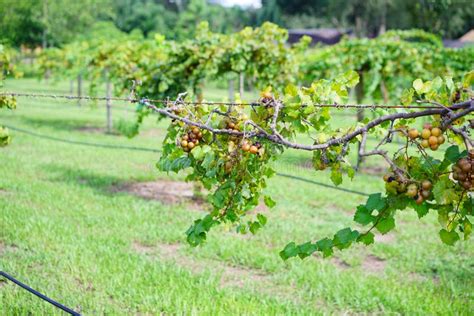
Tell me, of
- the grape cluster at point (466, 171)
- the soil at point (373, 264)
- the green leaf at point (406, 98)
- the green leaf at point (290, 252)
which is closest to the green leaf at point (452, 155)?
the grape cluster at point (466, 171)

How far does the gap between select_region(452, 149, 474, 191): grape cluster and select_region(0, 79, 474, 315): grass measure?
33.4 inches

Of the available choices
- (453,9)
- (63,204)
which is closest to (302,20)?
(453,9)

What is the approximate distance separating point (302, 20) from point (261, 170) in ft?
Result: 198

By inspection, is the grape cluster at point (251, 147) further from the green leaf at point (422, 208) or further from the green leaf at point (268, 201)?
the green leaf at point (268, 201)

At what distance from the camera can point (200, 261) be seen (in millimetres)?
4965

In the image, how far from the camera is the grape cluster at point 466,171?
1931 mm

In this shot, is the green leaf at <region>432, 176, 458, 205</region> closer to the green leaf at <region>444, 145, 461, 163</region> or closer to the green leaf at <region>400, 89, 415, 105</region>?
the green leaf at <region>444, 145, 461, 163</region>

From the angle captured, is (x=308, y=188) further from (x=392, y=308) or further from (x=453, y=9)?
(x=453, y=9)

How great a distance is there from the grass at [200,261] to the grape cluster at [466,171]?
2.78ft

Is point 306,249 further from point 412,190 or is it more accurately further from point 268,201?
point 268,201

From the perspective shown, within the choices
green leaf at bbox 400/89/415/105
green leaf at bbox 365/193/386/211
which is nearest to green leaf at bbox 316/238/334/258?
green leaf at bbox 365/193/386/211

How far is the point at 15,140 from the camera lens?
11664mm

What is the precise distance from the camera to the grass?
4012mm

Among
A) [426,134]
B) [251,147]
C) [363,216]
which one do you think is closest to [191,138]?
[251,147]
